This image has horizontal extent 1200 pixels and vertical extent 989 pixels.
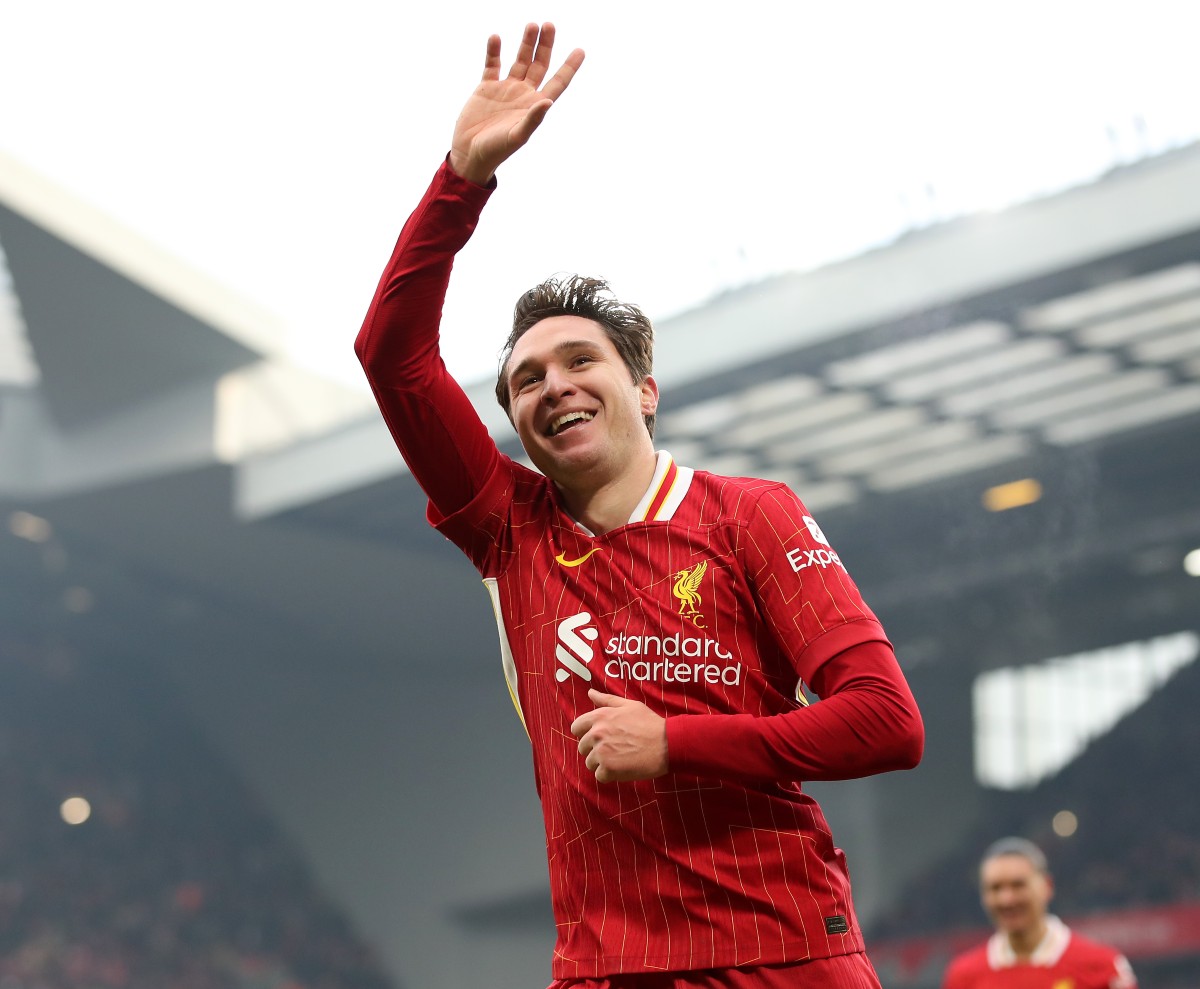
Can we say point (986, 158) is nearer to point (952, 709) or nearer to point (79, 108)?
point (952, 709)

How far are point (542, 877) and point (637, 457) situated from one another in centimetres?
2172

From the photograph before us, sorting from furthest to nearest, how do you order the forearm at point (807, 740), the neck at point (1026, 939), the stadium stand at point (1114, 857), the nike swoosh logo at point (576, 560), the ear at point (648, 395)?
the stadium stand at point (1114, 857), the neck at point (1026, 939), the ear at point (648, 395), the nike swoosh logo at point (576, 560), the forearm at point (807, 740)

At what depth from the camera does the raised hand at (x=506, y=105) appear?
2.05 m

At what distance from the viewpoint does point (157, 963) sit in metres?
20.8

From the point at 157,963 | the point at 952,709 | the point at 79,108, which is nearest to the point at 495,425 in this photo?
the point at 79,108

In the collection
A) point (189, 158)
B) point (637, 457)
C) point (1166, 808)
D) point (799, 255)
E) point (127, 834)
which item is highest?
point (189, 158)

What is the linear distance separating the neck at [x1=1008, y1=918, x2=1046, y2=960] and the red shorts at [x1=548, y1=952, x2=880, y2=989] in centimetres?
456

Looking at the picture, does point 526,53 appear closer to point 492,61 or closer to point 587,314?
point 492,61

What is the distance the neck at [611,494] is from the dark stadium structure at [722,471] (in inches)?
523

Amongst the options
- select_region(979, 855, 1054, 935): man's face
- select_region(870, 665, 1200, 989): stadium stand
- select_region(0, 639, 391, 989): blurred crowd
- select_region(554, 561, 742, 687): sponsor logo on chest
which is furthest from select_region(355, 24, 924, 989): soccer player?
select_region(0, 639, 391, 989): blurred crowd

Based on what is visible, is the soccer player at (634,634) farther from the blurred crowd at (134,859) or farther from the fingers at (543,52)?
the blurred crowd at (134,859)

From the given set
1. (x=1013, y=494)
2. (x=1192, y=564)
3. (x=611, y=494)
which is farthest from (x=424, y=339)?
(x=1192, y=564)

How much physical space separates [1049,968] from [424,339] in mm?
5068

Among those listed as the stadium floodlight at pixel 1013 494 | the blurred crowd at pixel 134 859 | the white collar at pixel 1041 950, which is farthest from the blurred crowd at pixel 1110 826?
the white collar at pixel 1041 950
